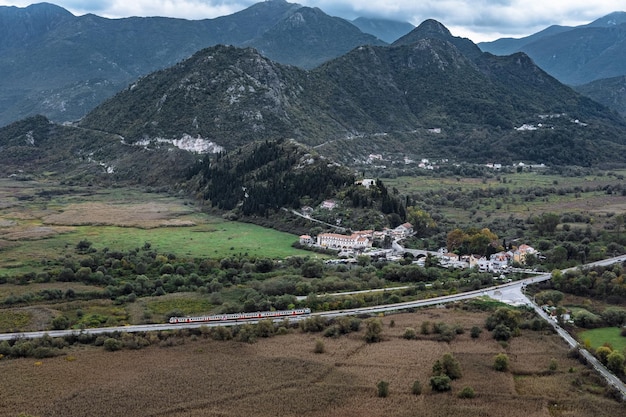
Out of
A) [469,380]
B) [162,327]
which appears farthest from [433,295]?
[162,327]

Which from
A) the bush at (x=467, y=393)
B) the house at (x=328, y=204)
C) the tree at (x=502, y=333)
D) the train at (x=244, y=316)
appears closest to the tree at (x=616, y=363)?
the tree at (x=502, y=333)

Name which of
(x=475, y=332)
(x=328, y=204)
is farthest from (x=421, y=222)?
(x=475, y=332)

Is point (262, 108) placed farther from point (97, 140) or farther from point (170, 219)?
point (170, 219)

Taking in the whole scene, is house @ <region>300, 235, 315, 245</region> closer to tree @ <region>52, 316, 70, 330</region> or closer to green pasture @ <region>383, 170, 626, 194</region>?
tree @ <region>52, 316, 70, 330</region>

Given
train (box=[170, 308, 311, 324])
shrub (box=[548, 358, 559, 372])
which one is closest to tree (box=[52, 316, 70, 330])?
train (box=[170, 308, 311, 324])

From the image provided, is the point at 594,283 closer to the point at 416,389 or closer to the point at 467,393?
the point at 467,393
